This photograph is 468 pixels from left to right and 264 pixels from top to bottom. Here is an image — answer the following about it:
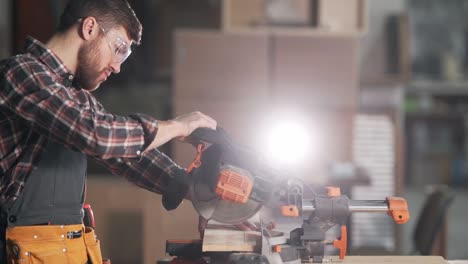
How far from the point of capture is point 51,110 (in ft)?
4.19

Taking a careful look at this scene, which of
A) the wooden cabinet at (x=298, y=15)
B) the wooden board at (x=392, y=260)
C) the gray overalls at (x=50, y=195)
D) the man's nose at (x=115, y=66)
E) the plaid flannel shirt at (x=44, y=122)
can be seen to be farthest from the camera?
the wooden cabinet at (x=298, y=15)

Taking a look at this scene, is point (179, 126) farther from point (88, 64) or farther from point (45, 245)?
point (45, 245)

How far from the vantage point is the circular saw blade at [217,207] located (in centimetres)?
142

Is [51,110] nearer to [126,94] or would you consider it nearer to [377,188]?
[126,94]

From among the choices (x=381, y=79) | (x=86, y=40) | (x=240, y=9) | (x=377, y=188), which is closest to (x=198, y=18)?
(x=240, y=9)

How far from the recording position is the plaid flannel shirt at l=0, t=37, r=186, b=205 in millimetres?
1285

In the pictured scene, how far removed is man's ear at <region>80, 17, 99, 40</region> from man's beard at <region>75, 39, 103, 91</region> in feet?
0.05

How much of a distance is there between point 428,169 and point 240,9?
505 centimetres

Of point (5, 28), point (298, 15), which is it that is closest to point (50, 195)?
Result: point (298, 15)

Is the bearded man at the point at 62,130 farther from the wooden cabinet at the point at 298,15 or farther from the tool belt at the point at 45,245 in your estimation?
the wooden cabinet at the point at 298,15

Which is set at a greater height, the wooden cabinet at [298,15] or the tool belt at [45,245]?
the wooden cabinet at [298,15]

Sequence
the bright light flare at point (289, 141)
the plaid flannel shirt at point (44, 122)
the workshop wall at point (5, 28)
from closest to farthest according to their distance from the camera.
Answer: the plaid flannel shirt at point (44, 122) < the bright light flare at point (289, 141) < the workshop wall at point (5, 28)

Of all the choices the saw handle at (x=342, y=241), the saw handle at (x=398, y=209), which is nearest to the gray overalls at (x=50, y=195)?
the saw handle at (x=342, y=241)

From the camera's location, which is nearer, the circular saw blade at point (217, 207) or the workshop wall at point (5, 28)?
the circular saw blade at point (217, 207)
